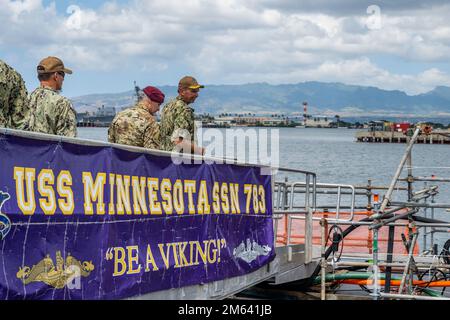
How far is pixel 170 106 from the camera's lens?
32.4 ft

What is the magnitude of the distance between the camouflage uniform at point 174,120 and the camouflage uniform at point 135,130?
0.88 metres

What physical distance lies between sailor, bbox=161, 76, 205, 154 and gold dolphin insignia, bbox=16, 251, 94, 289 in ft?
9.64

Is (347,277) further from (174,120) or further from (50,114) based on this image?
(50,114)

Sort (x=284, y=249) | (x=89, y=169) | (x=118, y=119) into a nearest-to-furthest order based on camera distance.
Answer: (x=89, y=169)
(x=118, y=119)
(x=284, y=249)

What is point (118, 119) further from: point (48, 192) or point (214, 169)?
point (48, 192)

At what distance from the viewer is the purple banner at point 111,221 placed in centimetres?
604

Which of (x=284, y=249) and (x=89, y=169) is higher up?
(x=89, y=169)

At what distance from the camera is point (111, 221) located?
7.10 m

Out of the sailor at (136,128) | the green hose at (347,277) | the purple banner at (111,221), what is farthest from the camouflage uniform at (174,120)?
the green hose at (347,277)

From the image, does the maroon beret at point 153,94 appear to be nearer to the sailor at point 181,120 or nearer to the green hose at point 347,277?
the sailor at point 181,120

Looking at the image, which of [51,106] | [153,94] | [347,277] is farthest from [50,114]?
[347,277]

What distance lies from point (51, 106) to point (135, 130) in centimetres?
127
